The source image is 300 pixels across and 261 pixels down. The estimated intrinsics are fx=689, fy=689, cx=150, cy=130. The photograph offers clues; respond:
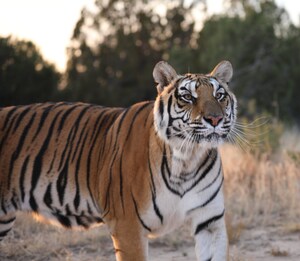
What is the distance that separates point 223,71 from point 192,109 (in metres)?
0.52

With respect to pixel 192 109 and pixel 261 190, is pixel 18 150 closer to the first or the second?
pixel 192 109

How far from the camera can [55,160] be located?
4.58 m

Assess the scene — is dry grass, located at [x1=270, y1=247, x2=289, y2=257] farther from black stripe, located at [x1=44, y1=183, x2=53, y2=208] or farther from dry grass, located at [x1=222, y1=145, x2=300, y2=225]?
black stripe, located at [x1=44, y1=183, x2=53, y2=208]

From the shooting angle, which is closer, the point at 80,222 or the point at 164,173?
the point at 164,173

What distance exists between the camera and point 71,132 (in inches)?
184

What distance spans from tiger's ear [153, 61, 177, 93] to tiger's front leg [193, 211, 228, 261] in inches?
33.0

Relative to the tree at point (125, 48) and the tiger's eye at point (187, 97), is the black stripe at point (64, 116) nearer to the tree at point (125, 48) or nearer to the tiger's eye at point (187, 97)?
the tiger's eye at point (187, 97)

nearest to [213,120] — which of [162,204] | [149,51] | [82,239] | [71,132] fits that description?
[162,204]

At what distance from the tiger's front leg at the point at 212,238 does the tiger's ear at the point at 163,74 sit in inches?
33.0

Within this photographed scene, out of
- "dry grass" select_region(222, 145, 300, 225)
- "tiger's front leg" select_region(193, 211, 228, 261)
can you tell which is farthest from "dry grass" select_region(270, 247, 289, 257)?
"tiger's front leg" select_region(193, 211, 228, 261)

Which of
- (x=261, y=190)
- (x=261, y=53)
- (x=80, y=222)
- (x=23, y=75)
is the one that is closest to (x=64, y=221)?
(x=80, y=222)

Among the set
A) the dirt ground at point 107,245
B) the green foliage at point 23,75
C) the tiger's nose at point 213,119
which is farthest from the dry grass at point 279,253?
the green foliage at point 23,75

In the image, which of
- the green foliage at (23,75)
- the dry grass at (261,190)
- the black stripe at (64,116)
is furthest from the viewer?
the green foliage at (23,75)

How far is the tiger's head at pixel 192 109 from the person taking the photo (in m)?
3.78
